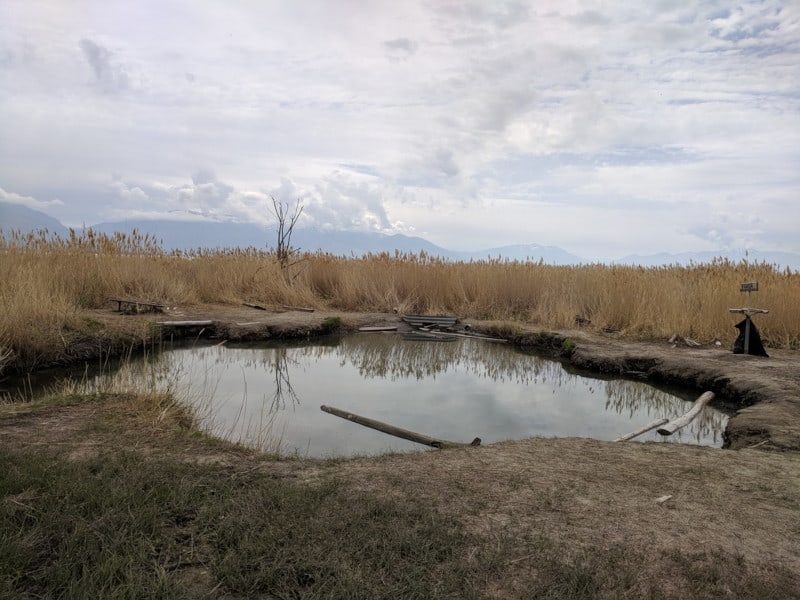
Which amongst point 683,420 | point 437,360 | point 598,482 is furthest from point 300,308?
point 598,482

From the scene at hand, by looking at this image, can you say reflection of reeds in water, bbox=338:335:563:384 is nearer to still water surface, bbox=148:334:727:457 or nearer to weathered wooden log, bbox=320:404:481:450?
still water surface, bbox=148:334:727:457

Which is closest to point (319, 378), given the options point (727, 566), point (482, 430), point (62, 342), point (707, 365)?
point (482, 430)

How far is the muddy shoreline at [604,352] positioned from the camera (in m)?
4.77

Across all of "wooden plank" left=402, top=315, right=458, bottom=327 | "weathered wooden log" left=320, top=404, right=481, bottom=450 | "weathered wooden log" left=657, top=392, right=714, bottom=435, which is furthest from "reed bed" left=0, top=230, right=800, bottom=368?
"weathered wooden log" left=320, top=404, right=481, bottom=450

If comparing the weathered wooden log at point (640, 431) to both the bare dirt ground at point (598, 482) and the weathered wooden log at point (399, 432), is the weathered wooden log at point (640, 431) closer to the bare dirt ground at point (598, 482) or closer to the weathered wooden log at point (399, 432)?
the bare dirt ground at point (598, 482)

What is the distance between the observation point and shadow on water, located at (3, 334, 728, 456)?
479 centimetres

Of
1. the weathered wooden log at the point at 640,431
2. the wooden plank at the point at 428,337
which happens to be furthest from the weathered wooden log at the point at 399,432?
the wooden plank at the point at 428,337

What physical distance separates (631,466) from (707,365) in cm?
390

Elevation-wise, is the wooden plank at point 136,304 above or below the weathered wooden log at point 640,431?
above

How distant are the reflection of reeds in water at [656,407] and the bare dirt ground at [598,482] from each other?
1.16 feet

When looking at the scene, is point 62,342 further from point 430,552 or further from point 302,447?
point 430,552

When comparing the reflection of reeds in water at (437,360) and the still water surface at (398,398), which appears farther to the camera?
the reflection of reeds in water at (437,360)

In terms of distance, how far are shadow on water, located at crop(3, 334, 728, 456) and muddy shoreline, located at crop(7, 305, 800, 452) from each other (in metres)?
0.32

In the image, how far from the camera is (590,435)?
5.08 m
